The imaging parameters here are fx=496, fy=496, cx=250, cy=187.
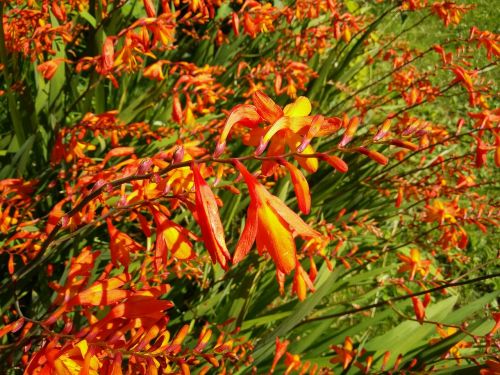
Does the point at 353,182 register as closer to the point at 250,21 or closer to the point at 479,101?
the point at 479,101

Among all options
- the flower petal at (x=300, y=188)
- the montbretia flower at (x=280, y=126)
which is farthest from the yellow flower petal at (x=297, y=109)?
the flower petal at (x=300, y=188)

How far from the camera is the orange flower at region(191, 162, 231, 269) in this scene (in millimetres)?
614

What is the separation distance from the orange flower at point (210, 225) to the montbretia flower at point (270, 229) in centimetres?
2

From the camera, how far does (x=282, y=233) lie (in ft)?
2.10

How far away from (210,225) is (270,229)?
0.08 m

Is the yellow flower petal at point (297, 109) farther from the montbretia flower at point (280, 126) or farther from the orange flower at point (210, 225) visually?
the orange flower at point (210, 225)

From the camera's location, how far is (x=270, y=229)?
25.1 inches

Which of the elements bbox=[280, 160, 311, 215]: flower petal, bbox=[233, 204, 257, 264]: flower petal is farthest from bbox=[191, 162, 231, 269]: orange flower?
bbox=[280, 160, 311, 215]: flower petal

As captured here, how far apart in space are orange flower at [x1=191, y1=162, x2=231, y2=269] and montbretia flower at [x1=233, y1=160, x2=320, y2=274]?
2cm

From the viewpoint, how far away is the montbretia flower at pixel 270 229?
2.04ft

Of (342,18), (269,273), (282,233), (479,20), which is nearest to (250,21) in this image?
(342,18)

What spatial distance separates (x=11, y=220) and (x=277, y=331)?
0.90 m

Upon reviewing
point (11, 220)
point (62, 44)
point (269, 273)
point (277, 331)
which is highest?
point (62, 44)

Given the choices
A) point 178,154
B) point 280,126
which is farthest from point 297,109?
point 178,154
